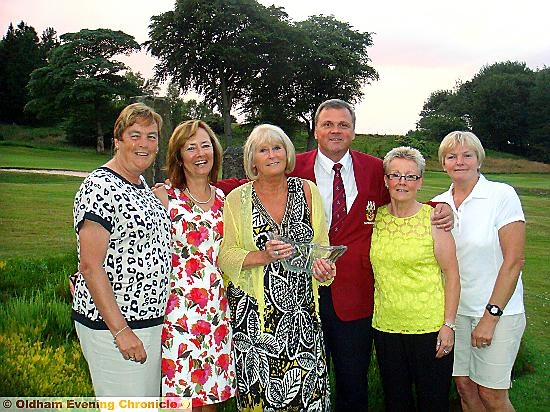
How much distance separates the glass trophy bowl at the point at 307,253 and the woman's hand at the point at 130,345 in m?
0.98

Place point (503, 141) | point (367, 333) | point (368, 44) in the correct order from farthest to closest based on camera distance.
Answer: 1. point (368, 44)
2. point (503, 141)
3. point (367, 333)

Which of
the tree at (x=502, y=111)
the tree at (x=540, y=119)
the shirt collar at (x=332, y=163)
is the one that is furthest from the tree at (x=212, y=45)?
the shirt collar at (x=332, y=163)

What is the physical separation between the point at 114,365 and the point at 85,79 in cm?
3523

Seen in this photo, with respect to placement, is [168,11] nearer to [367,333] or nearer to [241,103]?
[241,103]

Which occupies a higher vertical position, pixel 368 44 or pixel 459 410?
pixel 368 44

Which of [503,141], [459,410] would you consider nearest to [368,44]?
[503,141]

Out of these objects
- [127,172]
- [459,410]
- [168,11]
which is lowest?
[459,410]

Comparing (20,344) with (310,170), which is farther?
(20,344)

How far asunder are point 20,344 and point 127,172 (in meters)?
2.09

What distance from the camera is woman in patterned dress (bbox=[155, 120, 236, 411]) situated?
344 cm

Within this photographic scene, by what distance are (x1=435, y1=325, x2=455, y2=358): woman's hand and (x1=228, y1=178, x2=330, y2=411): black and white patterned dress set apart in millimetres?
762

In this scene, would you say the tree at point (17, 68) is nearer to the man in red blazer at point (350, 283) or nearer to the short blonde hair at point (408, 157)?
the man in red blazer at point (350, 283)

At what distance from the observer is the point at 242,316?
3.57 metres

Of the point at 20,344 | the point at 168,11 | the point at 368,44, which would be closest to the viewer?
the point at 20,344
